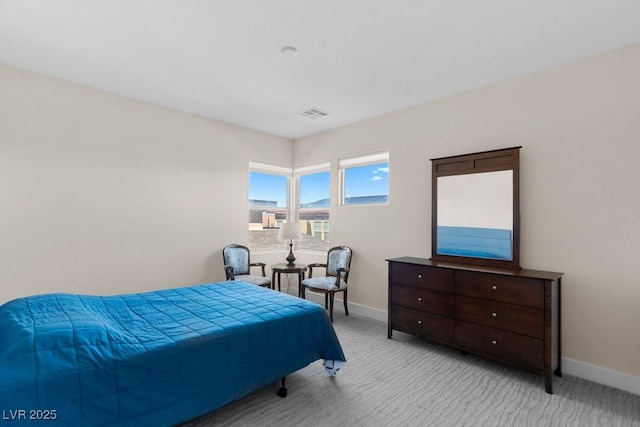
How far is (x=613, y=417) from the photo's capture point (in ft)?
6.97

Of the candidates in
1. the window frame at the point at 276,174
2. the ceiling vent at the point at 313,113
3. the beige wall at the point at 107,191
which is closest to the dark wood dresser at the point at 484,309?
the ceiling vent at the point at 313,113

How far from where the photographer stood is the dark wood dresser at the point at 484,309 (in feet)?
8.21

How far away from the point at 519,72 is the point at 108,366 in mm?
3973

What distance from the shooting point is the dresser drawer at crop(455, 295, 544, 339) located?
252 centimetres

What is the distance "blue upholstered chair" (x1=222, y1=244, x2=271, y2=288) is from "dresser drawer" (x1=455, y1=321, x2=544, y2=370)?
8.34 feet

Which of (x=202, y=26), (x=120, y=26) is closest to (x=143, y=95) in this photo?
(x=120, y=26)

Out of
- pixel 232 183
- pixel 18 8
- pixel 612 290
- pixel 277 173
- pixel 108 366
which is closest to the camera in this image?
pixel 108 366

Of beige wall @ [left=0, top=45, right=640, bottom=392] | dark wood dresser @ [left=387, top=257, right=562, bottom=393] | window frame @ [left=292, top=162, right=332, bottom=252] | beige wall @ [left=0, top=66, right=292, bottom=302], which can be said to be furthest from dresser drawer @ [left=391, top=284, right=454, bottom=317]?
beige wall @ [left=0, top=66, right=292, bottom=302]

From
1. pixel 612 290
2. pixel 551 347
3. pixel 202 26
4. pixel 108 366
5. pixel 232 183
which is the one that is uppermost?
pixel 202 26

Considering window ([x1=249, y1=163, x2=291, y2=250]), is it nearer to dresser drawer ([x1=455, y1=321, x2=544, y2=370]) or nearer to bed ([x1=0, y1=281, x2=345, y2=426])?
bed ([x1=0, y1=281, x2=345, y2=426])

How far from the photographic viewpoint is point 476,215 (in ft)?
10.8

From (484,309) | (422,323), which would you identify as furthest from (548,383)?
(422,323)

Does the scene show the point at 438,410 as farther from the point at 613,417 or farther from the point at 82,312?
the point at 82,312

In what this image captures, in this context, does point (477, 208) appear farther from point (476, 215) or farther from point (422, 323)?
point (422, 323)
